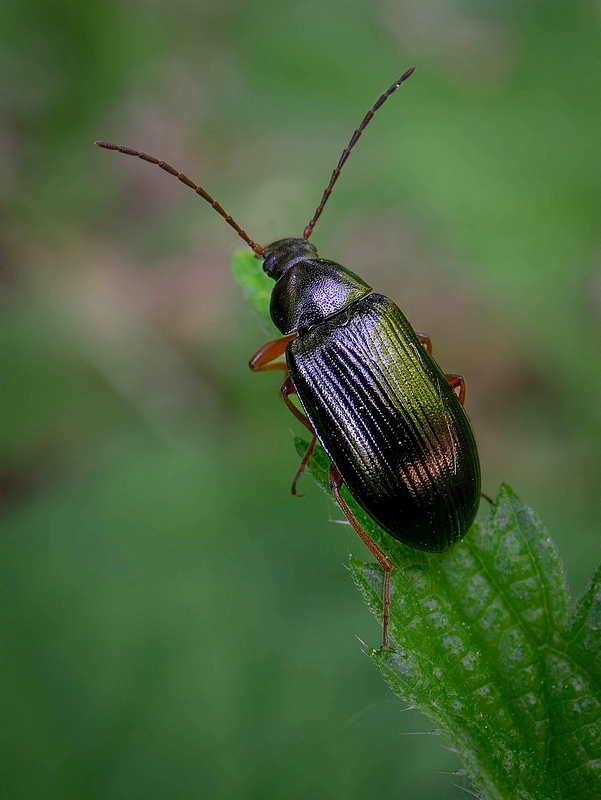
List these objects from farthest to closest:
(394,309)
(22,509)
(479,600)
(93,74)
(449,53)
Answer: (93,74) → (449,53) → (22,509) → (394,309) → (479,600)

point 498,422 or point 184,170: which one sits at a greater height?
point 184,170

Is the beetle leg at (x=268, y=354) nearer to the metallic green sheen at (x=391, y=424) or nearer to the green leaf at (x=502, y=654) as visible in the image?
the metallic green sheen at (x=391, y=424)

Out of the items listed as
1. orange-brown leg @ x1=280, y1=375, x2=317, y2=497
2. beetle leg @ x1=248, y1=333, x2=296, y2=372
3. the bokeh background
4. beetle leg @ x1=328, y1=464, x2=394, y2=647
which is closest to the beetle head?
beetle leg @ x1=248, y1=333, x2=296, y2=372

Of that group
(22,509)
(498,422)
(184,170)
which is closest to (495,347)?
(498,422)

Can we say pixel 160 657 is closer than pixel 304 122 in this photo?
Yes

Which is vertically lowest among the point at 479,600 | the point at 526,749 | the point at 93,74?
the point at 526,749

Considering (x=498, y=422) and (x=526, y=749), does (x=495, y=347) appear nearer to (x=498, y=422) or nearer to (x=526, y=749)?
(x=498, y=422)

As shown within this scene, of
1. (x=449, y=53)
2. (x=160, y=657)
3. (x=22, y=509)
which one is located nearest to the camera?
(x=160, y=657)
